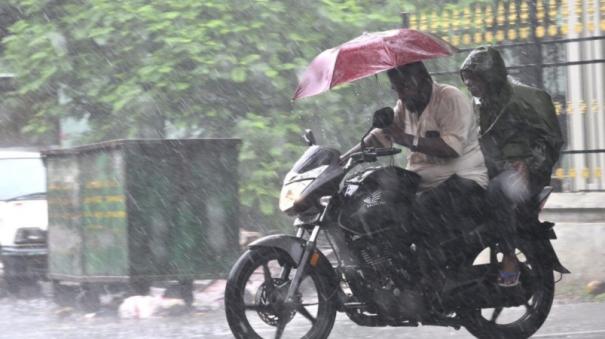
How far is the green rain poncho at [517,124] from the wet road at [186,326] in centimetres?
136

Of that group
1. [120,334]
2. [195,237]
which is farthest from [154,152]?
[120,334]

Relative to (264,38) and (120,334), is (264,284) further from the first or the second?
(264,38)

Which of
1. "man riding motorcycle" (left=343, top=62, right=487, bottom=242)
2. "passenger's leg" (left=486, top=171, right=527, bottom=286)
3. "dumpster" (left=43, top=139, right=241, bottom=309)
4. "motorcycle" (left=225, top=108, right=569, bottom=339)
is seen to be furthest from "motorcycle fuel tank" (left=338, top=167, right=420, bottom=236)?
"dumpster" (left=43, top=139, right=241, bottom=309)

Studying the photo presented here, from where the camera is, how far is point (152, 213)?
1080 cm

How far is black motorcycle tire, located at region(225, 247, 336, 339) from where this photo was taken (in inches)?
226

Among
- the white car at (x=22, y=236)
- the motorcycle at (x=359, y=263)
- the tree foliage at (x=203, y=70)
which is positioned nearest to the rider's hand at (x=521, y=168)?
the motorcycle at (x=359, y=263)

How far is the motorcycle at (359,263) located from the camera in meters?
5.75

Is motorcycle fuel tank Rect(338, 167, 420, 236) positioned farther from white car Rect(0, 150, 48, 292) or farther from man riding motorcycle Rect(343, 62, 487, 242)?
white car Rect(0, 150, 48, 292)

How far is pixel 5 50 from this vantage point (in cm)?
1593

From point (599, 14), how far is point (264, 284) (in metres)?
5.33

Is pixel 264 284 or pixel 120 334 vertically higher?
pixel 264 284

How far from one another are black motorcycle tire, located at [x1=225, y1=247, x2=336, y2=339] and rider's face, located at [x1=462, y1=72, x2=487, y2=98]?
1435 millimetres

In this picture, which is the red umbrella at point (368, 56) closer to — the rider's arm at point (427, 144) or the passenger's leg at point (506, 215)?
the rider's arm at point (427, 144)

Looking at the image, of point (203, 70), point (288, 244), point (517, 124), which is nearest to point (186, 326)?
point (288, 244)
